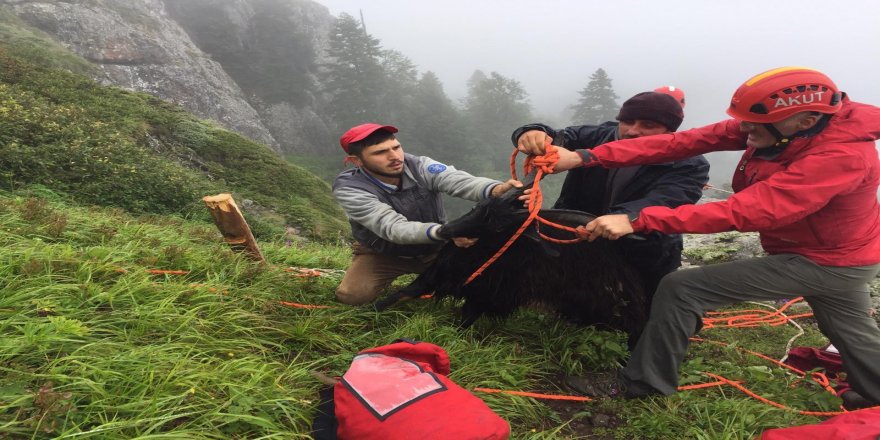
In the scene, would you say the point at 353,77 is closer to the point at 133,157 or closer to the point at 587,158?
the point at 133,157

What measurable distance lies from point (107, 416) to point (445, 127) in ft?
111

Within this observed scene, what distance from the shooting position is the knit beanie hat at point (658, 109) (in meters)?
3.01

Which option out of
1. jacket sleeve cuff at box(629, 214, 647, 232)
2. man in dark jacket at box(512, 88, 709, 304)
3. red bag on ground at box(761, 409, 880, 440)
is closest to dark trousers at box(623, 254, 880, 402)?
man in dark jacket at box(512, 88, 709, 304)

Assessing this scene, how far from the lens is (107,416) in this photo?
1.69 meters

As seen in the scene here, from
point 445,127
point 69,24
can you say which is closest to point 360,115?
point 445,127

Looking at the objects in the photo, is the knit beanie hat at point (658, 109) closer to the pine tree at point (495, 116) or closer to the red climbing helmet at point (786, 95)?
the red climbing helmet at point (786, 95)

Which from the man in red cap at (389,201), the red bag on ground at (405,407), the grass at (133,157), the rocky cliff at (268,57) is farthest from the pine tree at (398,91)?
the red bag on ground at (405,407)

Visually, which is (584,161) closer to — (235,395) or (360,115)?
(235,395)

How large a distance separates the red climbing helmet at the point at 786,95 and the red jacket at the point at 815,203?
0.54 feet

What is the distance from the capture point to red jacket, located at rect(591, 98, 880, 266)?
7.02ft

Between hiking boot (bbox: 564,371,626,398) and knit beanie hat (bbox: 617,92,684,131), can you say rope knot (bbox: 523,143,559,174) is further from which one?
hiking boot (bbox: 564,371,626,398)

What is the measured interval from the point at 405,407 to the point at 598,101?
47.5 meters

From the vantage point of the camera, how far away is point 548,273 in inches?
111

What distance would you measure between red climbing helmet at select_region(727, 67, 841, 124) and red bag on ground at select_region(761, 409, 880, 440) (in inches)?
55.3
